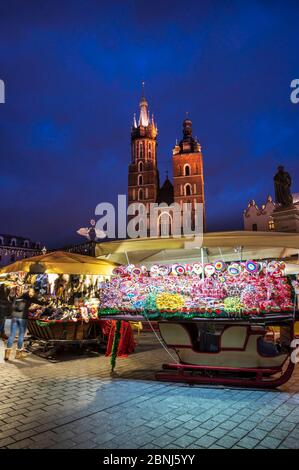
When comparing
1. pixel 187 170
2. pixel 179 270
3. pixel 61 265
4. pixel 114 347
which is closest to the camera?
pixel 179 270

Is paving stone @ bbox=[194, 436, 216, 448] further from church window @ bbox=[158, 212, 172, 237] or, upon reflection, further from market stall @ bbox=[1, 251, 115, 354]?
church window @ bbox=[158, 212, 172, 237]

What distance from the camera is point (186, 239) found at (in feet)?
19.0

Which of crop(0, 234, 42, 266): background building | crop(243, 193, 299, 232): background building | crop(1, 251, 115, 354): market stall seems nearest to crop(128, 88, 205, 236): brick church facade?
crop(243, 193, 299, 232): background building

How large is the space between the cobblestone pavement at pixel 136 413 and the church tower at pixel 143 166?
6369 cm

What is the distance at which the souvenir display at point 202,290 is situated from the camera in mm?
4797

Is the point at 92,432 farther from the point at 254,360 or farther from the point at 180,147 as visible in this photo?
the point at 180,147

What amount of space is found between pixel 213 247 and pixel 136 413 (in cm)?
308

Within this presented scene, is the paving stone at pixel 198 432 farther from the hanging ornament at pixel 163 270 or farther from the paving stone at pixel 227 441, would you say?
the hanging ornament at pixel 163 270

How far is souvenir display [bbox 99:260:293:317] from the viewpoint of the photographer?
15.7 ft

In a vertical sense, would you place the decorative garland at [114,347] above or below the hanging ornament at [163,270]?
below

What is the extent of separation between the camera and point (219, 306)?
497cm

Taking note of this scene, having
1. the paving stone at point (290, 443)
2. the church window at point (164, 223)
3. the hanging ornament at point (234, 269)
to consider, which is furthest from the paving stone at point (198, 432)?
the church window at point (164, 223)

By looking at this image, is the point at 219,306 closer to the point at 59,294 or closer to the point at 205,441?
the point at 205,441

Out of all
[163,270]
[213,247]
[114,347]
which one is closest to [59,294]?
[114,347]
